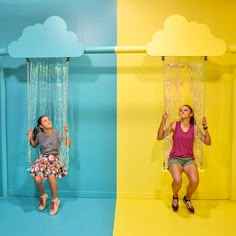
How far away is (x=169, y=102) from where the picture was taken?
137 inches

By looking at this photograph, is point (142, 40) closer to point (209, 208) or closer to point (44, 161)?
point (44, 161)

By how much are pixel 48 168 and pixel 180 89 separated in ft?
5.44

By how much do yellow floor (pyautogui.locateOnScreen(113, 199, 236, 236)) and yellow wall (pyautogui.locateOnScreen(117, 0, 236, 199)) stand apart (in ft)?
0.60

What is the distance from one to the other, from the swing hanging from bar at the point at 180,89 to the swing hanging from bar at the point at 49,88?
1077mm

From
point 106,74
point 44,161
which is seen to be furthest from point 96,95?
point 44,161

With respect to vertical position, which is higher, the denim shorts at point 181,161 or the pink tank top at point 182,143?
the pink tank top at point 182,143

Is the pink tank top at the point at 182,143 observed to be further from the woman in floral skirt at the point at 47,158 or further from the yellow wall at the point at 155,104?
the woman in floral skirt at the point at 47,158

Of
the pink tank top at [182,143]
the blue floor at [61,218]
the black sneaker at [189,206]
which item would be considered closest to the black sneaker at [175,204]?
the black sneaker at [189,206]

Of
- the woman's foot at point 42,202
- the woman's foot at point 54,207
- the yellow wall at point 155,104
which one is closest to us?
the woman's foot at point 54,207

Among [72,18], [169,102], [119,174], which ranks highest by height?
[72,18]

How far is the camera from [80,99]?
3.83 meters

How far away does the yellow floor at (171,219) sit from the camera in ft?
10.0

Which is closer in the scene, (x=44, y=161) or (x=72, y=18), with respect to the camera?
(x=44, y=161)

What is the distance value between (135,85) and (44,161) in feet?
4.37
